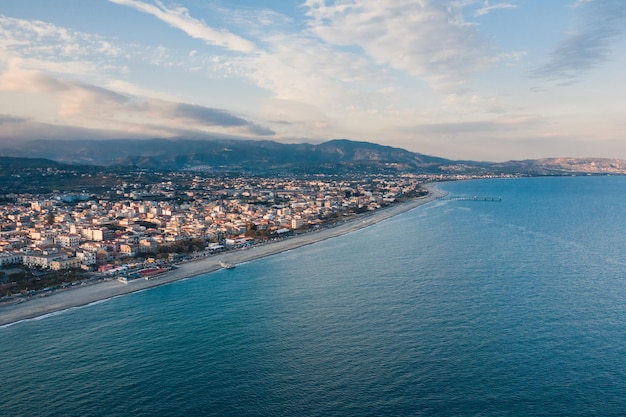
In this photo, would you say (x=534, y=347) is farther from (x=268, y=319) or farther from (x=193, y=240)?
(x=193, y=240)

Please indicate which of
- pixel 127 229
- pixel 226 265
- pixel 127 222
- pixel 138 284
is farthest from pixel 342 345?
pixel 127 222

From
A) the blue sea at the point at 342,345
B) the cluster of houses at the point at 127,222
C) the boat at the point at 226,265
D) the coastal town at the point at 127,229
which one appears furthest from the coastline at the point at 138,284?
the cluster of houses at the point at 127,222

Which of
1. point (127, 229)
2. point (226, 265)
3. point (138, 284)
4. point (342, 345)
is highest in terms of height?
point (127, 229)

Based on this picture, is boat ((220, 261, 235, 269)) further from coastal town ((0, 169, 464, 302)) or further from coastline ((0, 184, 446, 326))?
coastal town ((0, 169, 464, 302))

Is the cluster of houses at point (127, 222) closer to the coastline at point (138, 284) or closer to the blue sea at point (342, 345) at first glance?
the coastline at point (138, 284)

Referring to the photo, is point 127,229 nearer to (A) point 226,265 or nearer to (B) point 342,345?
(A) point 226,265

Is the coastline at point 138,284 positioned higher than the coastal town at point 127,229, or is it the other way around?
the coastal town at point 127,229
